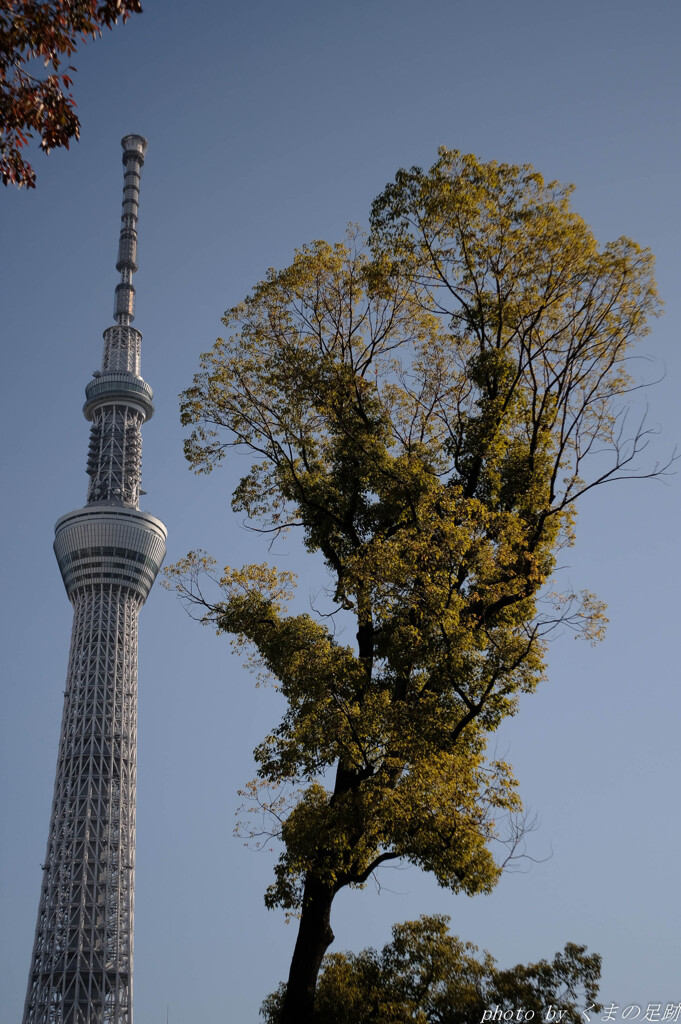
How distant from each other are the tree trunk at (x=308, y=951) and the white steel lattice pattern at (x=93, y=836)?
184 feet

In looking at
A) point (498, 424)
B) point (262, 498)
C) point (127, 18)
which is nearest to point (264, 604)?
point (262, 498)

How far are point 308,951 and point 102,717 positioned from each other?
2394 inches

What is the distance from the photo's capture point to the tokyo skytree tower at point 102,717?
59.0 m

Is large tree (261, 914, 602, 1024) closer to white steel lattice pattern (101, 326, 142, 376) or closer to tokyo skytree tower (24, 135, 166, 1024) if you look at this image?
tokyo skytree tower (24, 135, 166, 1024)

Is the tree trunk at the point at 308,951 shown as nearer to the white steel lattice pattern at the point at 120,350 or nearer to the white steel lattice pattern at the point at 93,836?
the white steel lattice pattern at the point at 93,836

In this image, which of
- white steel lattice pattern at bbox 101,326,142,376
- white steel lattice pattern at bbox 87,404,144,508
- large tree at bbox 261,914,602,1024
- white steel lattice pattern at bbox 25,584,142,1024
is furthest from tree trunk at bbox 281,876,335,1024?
white steel lattice pattern at bbox 101,326,142,376

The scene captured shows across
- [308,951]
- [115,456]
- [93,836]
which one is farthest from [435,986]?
[115,456]

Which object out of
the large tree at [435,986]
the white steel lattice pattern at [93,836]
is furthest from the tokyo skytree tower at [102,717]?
the large tree at [435,986]

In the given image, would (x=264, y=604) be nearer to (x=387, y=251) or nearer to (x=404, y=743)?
(x=404, y=743)

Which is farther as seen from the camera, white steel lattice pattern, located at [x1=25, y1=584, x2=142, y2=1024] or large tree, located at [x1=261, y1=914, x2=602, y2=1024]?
white steel lattice pattern, located at [x1=25, y1=584, x2=142, y2=1024]

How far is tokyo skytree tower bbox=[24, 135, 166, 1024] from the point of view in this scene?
59031mm

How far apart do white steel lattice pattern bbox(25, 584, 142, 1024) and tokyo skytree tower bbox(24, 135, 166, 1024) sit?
8 centimetres

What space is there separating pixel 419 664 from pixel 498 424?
282 centimetres

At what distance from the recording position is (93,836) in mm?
63031
